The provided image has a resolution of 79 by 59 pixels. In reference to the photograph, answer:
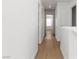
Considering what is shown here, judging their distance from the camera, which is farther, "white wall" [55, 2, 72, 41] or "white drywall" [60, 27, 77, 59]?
"white wall" [55, 2, 72, 41]

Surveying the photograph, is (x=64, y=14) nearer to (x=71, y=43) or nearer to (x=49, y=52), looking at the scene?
(x=49, y=52)

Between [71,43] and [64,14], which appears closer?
[71,43]

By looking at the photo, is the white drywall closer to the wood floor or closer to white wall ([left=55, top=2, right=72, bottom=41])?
the wood floor

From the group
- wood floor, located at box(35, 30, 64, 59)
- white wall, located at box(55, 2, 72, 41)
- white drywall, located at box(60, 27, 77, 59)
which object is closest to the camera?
white drywall, located at box(60, 27, 77, 59)

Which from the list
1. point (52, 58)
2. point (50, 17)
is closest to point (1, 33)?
point (52, 58)

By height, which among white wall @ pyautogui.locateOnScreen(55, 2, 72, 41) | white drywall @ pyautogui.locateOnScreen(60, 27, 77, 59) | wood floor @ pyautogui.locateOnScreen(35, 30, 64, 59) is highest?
white wall @ pyautogui.locateOnScreen(55, 2, 72, 41)

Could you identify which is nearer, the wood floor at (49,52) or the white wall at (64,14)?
the wood floor at (49,52)

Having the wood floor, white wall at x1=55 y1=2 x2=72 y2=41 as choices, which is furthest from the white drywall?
white wall at x1=55 y1=2 x2=72 y2=41

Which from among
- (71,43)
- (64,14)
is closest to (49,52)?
(71,43)

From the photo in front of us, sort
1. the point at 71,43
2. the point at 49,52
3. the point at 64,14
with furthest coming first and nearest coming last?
the point at 64,14 < the point at 49,52 < the point at 71,43

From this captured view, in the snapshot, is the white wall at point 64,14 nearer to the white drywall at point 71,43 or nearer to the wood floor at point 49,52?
the wood floor at point 49,52

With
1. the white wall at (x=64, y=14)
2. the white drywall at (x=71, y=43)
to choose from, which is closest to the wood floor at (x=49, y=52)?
the white drywall at (x=71, y=43)

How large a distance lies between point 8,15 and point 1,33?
36 cm

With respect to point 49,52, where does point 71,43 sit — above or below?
above
